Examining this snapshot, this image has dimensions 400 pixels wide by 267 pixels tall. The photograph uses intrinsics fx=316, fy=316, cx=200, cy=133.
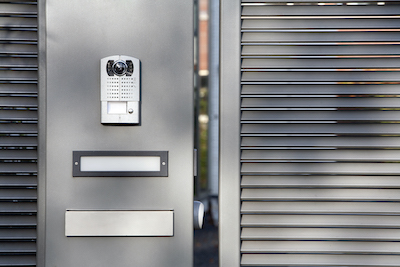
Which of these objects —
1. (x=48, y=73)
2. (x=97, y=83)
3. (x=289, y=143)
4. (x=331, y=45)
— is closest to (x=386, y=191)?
(x=289, y=143)

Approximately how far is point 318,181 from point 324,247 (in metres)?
0.38

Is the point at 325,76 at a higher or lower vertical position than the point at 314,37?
lower

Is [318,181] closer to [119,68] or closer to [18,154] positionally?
[119,68]

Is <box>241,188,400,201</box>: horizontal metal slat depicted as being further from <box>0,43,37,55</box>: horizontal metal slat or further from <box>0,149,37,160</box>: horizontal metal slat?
<box>0,43,37,55</box>: horizontal metal slat

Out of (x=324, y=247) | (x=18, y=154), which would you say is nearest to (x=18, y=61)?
(x=18, y=154)

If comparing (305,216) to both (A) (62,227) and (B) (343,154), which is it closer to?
(B) (343,154)

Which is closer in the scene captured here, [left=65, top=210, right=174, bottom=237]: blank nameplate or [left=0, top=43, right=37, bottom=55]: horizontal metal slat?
[left=65, top=210, right=174, bottom=237]: blank nameplate

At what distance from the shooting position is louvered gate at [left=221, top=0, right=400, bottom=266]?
5.91ft

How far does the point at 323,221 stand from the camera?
70.9 inches

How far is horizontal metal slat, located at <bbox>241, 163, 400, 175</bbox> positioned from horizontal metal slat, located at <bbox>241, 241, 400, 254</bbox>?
406mm

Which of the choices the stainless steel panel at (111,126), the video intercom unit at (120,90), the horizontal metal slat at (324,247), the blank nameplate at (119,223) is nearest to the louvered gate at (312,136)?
the horizontal metal slat at (324,247)

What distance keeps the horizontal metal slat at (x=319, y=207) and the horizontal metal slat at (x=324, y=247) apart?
0.11 meters

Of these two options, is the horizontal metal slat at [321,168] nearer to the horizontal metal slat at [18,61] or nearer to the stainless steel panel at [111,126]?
the stainless steel panel at [111,126]

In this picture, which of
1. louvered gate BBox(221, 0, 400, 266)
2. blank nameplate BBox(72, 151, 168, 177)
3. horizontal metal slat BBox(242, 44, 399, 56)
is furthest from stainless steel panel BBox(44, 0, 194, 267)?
horizontal metal slat BBox(242, 44, 399, 56)
